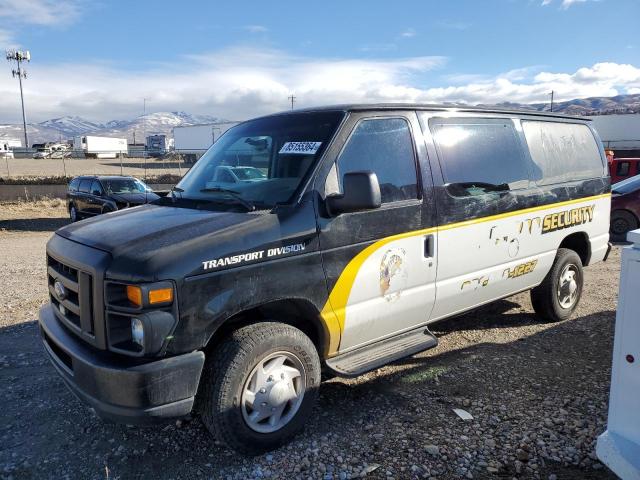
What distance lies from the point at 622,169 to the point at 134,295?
16.5 metres

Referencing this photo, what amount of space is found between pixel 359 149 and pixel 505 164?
1744mm

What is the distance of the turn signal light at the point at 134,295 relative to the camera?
2.62 meters

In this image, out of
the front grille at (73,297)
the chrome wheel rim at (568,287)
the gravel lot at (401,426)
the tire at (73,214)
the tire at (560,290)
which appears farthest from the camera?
the tire at (73,214)

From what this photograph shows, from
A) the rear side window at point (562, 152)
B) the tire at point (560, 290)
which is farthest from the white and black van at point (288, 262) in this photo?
the tire at point (560, 290)

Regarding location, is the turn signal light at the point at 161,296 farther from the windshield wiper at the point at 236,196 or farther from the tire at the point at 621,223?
the tire at the point at 621,223

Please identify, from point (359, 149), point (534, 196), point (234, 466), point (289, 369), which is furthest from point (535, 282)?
point (234, 466)

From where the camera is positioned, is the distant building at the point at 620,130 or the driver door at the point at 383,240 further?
the distant building at the point at 620,130

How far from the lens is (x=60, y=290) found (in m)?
3.27

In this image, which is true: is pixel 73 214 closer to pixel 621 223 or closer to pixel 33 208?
pixel 33 208

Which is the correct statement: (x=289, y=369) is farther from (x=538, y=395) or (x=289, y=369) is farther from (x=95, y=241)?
(x=538, y=395)

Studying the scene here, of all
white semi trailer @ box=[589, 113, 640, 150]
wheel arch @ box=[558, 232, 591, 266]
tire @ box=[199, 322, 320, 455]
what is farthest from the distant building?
tire @ box=[199, 322, 320, 455]

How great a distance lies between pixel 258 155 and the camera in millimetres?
3865

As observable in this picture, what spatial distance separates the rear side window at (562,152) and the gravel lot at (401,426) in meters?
1.68

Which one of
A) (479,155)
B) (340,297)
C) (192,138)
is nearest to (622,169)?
(479,155)
